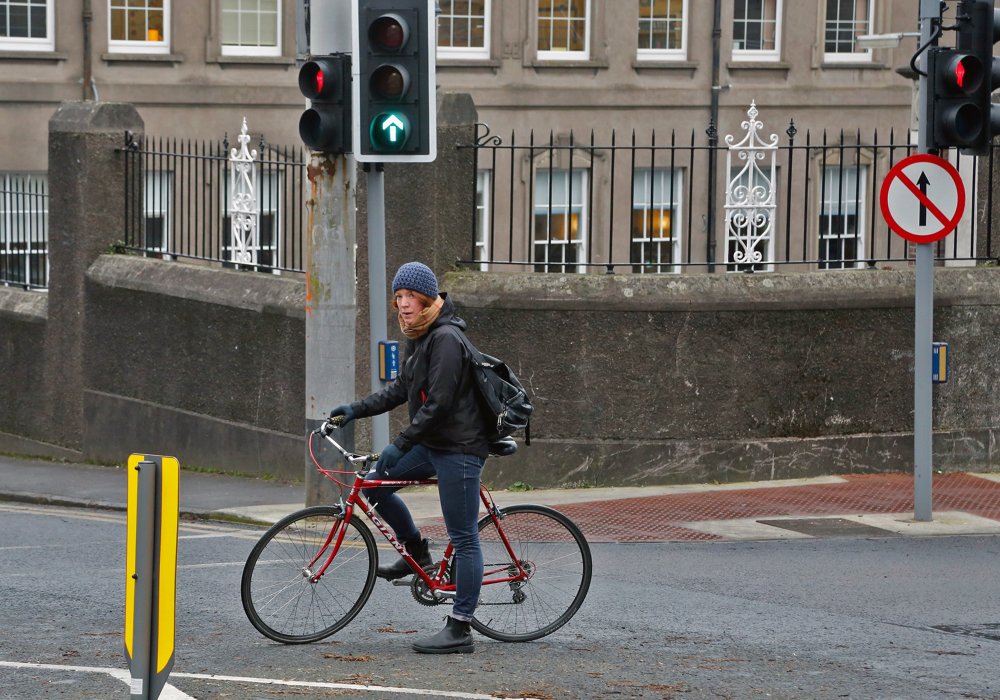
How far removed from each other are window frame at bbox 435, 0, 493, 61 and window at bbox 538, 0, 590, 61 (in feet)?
3.36

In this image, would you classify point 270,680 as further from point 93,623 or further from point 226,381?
point 226,381

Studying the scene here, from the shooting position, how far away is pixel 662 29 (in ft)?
99.6

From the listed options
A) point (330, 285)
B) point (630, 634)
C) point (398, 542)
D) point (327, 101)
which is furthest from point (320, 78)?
point (630, 634)

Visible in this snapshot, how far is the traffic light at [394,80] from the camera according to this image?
10.4 m

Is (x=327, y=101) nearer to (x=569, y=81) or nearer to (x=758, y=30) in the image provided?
(x=569, y=81)

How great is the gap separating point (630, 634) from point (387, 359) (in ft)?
12.5

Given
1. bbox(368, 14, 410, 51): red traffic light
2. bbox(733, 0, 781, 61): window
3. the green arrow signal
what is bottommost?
the green arrow signal

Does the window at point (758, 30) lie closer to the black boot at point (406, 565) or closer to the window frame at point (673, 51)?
the window frame at point (673, 51)

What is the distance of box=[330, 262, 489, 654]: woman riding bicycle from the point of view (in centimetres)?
729

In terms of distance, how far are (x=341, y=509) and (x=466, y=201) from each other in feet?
20.6

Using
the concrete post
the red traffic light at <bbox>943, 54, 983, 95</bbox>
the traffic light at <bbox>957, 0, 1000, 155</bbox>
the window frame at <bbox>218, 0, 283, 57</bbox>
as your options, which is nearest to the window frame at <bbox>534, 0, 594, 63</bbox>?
the window frame at <bbox>218, 0, 283, 57</bbox>

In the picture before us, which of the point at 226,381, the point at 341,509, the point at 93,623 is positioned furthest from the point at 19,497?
the point at 341,509

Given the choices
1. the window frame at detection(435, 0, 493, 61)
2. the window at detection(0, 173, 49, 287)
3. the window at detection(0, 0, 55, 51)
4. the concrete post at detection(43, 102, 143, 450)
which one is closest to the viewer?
the concrete post at detection(43, 102, 143, 450)

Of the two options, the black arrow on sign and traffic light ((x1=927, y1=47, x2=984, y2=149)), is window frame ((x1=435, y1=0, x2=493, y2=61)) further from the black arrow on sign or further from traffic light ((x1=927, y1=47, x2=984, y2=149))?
traffic light ((x1=927, y1=47, x2=984, y2=149))
